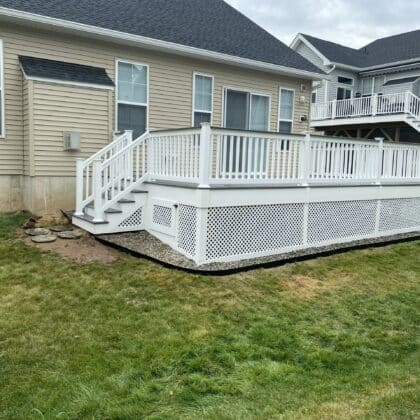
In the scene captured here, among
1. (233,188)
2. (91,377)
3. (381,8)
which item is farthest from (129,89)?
(381,8)

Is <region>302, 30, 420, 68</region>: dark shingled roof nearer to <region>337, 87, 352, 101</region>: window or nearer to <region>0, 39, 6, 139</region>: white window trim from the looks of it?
<region>337, 87, 352, 101</region>: window

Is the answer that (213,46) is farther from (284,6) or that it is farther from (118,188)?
(284,6)

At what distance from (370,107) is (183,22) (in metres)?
10.9

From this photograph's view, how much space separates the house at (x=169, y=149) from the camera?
6.05 meters

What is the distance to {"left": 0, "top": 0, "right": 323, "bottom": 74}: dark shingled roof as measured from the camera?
26.1 ft

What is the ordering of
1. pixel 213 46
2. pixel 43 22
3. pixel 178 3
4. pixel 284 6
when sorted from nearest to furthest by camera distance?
pixel 43 22
pixel 213 46
pixel 178 3
pixel 284 6

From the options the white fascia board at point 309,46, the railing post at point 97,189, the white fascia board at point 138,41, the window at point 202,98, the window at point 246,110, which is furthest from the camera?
the white fascia board at point 309,46

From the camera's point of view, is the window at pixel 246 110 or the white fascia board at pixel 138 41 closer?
the white fascia board at pixel 138 41

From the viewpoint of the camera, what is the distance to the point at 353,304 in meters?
4.80

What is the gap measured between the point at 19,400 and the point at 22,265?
297cm

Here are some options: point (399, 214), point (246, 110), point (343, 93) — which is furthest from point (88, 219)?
point (343, 93)

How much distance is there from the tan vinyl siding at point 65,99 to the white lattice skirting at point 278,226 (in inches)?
122

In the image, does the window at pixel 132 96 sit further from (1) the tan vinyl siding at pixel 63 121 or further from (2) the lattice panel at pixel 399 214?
(2) the lattice panel at pixel 399 214

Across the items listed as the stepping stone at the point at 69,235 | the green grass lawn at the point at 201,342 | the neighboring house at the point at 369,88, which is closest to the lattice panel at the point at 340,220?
the green grass lawn at the point at 201,342
